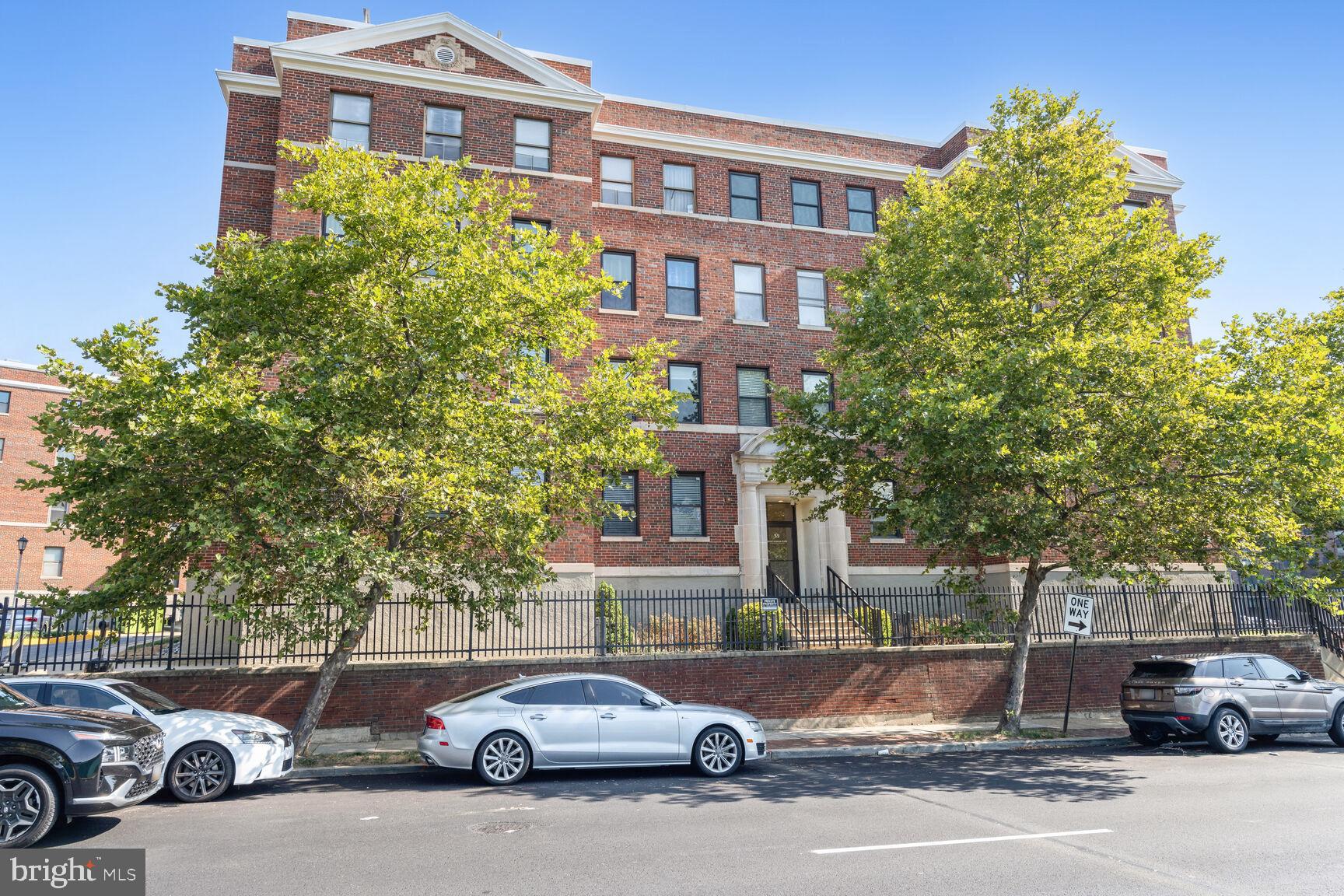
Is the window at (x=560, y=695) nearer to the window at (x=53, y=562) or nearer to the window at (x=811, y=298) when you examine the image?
the window at (x=811, y=298)

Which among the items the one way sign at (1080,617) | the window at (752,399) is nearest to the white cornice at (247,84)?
the window at (752,399)

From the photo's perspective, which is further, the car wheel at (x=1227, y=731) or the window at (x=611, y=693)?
the car wheel at (x=1227, y=731)

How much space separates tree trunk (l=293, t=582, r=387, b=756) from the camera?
12.5 metres

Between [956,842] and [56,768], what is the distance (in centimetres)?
795

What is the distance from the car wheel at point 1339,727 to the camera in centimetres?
1458

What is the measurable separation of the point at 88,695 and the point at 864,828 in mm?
8963

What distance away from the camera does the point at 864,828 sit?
26.5ft

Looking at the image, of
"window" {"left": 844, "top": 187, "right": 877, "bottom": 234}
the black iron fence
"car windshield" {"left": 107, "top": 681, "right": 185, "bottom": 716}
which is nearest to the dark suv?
"car windshield" {"left": 107, "top": 681, "right": 185, "bottom": 716}

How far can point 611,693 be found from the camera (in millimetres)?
11391

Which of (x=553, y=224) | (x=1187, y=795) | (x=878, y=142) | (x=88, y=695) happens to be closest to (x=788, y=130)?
(x=878, y=142)

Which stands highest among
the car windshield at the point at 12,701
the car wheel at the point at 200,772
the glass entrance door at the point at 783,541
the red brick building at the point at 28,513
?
the red brick building at the point at 28,513

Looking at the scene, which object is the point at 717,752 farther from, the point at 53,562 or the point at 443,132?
the point at 53,562

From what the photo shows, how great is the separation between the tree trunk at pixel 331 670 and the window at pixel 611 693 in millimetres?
3631

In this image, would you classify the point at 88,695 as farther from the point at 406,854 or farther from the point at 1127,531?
the point at 1127,531
